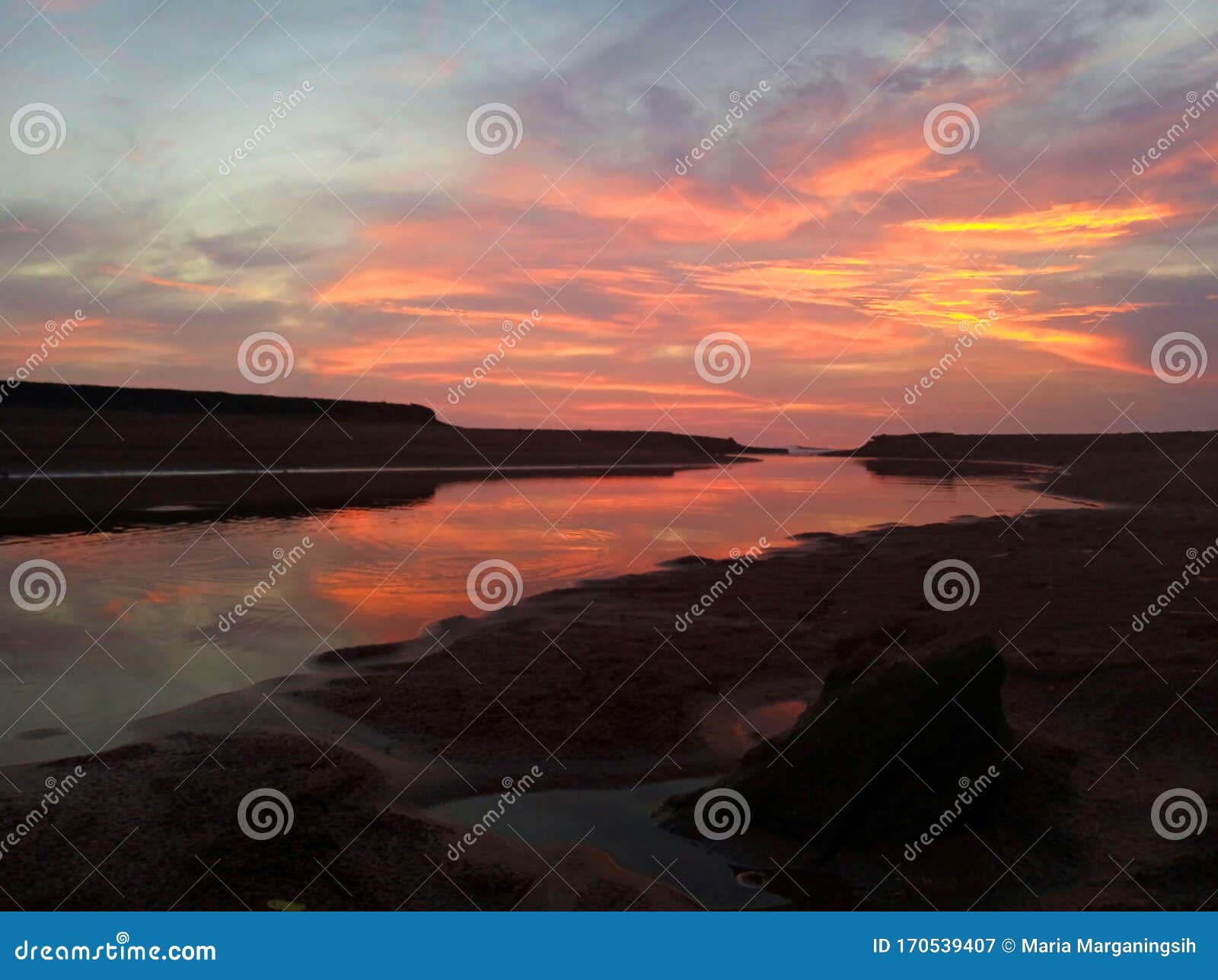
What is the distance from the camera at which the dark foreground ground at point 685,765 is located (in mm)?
5812

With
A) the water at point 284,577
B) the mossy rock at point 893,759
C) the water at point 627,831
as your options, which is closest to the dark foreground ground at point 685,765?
the mossy rock at point 893,759

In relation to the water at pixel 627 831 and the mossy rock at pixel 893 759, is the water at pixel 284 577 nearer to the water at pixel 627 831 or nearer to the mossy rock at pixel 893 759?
the water at pixel 627 831

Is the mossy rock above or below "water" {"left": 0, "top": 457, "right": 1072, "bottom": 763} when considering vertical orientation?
Result: below

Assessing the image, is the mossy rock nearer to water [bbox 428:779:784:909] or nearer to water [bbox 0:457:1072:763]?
water [bbox 428:779:784:909]

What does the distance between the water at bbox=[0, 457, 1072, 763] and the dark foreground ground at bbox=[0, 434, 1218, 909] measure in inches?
45.1

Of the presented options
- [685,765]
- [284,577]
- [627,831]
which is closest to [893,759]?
[627,831]

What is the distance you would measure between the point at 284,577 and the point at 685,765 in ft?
38.8

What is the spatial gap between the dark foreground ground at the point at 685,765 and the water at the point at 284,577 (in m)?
1.15

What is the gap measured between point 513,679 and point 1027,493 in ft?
131

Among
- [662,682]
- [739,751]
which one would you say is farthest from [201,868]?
[662,682]

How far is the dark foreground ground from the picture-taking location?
19.1 ft

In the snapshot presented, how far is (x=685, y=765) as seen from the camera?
26.5 ft

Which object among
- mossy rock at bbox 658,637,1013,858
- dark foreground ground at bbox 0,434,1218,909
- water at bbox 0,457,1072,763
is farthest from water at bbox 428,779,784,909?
water at bbox 0,457,1072,763

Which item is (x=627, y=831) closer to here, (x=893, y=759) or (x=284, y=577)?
(x=893, y=759)
